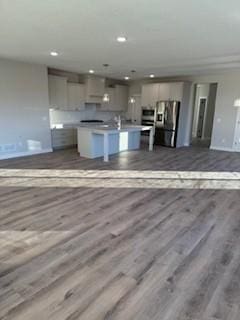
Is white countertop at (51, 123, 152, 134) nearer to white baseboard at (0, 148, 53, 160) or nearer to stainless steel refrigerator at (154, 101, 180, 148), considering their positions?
white baseboard at (0, 148, 53, 160)

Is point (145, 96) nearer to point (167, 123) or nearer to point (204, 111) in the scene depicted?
point (167, 123)

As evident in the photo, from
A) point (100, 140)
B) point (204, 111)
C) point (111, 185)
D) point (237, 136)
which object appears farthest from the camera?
point (204, 111)

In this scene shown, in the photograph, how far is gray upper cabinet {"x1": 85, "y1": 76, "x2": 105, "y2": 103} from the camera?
28.3ft

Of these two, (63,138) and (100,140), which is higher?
(100,140)

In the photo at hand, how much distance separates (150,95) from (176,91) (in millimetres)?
1136

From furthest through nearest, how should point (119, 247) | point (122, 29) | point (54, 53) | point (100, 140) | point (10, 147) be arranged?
1. point (100, 140)
2. point (10, 147)
3. point (54, 53)
4. point (122, 29)
5. point (119, 247)

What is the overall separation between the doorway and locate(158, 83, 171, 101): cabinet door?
108 inches

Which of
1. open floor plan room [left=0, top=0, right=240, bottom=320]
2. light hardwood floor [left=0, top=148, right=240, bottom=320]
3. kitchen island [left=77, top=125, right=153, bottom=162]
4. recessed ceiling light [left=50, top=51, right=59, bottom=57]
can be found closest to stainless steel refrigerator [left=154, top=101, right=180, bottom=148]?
open floor plan room [left=0, top=0, right=240, bottom=320]

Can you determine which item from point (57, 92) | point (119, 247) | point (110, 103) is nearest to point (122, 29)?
point (119, 247)

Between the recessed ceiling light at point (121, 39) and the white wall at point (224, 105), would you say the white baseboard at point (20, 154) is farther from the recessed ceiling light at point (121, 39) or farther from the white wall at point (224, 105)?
the white wall at point (224, 105)

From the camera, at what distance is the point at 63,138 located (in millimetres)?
8086

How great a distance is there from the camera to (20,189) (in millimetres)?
4156

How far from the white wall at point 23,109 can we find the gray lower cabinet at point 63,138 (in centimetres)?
36

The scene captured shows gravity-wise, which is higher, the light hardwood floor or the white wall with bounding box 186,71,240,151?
the white wall with bounding box 186,71,240,151
